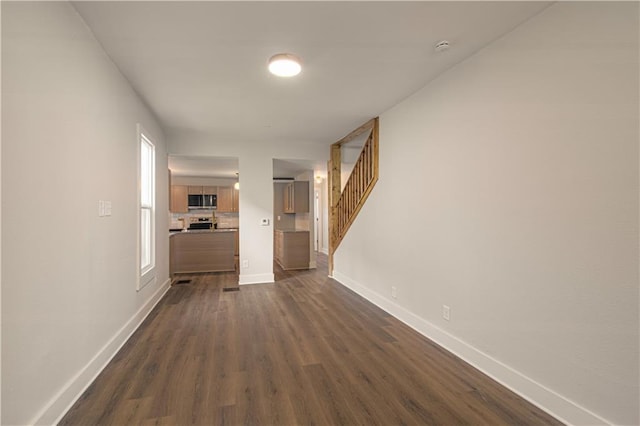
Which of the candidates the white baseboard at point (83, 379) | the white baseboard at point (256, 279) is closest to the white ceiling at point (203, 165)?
the white baseboard at point (256, 279)

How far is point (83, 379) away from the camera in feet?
6.39

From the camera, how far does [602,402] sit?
153cm

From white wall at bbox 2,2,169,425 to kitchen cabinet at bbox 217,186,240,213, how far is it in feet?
19.9

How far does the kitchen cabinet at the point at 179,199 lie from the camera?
8.12m

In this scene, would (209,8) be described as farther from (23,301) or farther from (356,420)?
(356,420)

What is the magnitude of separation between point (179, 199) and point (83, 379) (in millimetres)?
6812

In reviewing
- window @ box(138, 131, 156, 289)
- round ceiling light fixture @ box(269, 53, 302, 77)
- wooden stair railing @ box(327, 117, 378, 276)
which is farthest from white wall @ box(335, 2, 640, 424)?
window @ box(138, 131, 156, 289)

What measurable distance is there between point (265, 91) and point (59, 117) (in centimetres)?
182

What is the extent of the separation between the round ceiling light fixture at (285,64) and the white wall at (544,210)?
135cm

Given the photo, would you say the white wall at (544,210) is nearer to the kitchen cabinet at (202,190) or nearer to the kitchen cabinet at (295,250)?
the kitchen cabinet at (295,250)

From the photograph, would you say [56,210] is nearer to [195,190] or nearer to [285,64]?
[285,64]

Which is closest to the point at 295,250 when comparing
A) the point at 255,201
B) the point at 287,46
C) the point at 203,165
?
the point at 255,201

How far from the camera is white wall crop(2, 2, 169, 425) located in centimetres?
133

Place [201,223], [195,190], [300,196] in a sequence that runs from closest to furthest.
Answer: [300,196], [201,223], [195,190]
